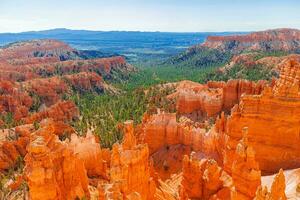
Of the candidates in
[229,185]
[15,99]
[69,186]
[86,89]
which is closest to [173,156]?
[229,185]

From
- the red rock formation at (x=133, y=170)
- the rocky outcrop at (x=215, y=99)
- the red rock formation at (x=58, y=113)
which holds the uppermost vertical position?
the red rock formation at (x=133, y=170)

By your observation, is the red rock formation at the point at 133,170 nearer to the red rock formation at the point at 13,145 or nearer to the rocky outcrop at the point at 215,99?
the red rock formation at the point at 13,145

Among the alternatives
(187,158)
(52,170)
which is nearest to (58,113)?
(187,158)

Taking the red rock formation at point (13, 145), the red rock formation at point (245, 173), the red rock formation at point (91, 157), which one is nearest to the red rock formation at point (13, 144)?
the red rock formation at point (13, 145)

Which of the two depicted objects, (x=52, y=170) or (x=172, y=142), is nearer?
(x=52, y=170)

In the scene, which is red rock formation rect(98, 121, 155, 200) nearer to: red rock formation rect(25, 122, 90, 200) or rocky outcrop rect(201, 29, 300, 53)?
red rock formation rect(25, 122, 90, 200)

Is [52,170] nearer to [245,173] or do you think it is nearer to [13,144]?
[245,173]
